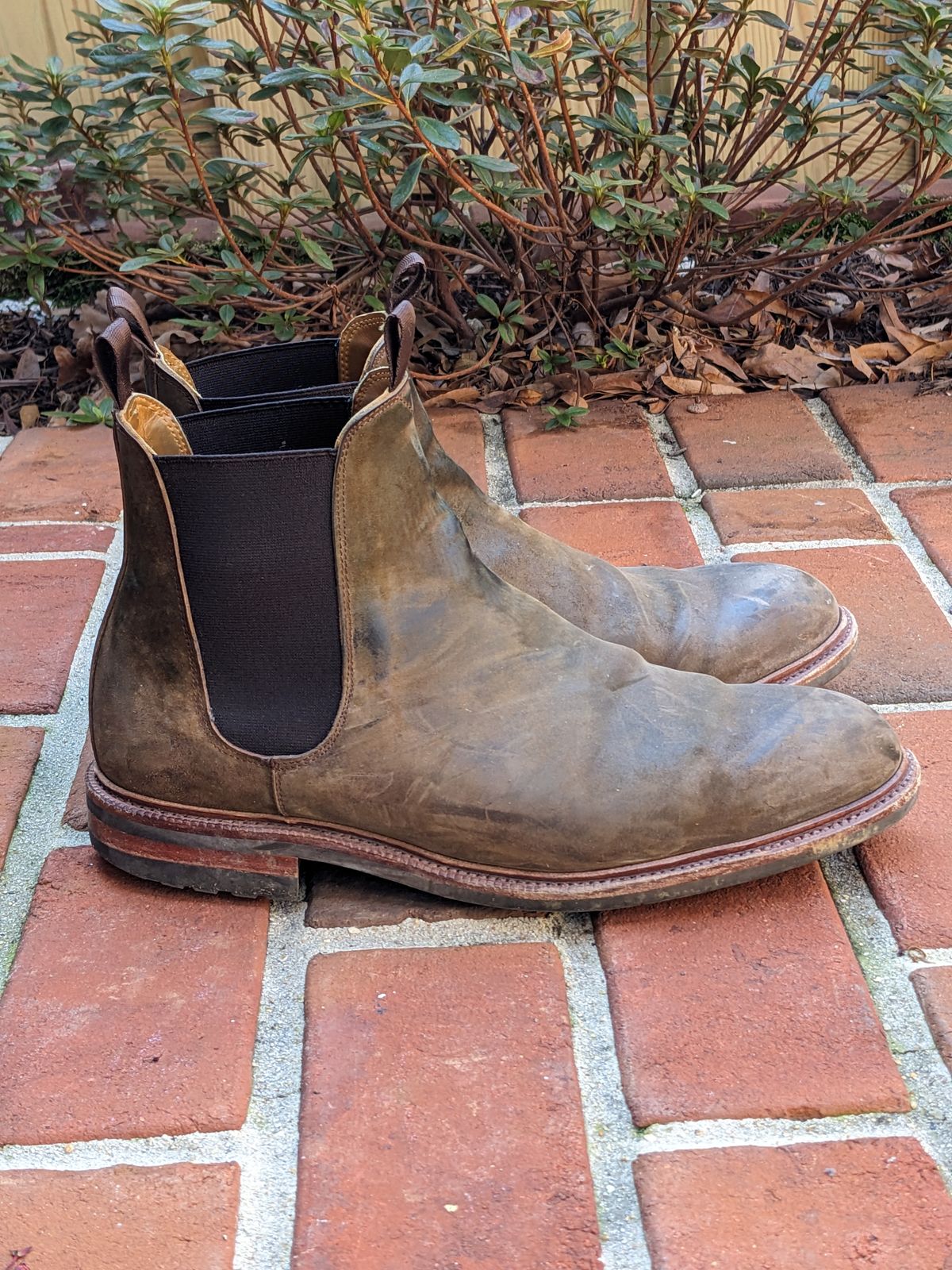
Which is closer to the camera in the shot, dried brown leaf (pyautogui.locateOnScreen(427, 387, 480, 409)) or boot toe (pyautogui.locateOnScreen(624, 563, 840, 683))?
boot toe (pyautogui.locateOnScreen(624, 563, 840, 683))

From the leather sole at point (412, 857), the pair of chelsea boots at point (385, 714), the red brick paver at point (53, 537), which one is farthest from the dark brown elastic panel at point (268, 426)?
the red brick paver at point (53, 537)

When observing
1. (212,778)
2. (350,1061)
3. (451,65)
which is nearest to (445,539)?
(212,778)

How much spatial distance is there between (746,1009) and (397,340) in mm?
634

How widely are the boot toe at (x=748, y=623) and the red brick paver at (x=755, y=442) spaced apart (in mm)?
542

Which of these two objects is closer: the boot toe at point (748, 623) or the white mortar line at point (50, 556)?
the boot toe at point (748, 623)

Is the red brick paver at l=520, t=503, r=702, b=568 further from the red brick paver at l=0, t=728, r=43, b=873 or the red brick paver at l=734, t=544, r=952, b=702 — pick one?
the red brick paver at l=0, t=728, r=43, b=873

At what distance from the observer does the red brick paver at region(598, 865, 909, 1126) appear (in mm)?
1000

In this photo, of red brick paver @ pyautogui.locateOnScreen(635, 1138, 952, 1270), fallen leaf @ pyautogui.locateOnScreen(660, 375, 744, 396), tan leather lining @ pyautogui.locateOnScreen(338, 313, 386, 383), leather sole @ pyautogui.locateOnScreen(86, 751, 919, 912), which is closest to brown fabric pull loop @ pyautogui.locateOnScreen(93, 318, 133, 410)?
tan leather lining @ pyautogui.locateOnScreen(338, 313, 386, 383)

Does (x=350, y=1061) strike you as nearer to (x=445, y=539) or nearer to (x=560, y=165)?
(x=445, y=539)

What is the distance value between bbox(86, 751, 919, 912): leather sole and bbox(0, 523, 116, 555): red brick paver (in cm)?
77

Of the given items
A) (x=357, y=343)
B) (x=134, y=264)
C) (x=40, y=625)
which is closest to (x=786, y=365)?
(x=134, y=264)

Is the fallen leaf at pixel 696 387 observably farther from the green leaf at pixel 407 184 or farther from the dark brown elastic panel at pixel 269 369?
the dark brown elastic panel at pixel 269 369

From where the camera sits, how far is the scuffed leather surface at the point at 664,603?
142 centimetres

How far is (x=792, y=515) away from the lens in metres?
1.93
